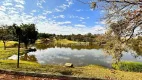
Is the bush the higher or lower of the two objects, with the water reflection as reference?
higher

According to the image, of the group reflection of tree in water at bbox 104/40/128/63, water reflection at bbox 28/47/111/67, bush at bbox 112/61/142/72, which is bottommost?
water reflection at bbox 28/47/111/67

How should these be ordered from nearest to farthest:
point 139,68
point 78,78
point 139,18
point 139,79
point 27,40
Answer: point 139,18, point 78,78, point 139,79, point 139,68, point 27,40

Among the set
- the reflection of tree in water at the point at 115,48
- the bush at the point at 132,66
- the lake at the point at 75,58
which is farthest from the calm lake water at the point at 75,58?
the reflection of tree in water at the point at 115,48

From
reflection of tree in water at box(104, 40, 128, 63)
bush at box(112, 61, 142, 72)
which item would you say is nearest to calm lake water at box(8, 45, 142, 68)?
bush at box(112, 61, 142, 72)

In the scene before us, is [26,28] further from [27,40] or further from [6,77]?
[6,77]

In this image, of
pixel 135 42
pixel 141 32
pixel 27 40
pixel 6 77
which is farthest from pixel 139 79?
pixel 27 40

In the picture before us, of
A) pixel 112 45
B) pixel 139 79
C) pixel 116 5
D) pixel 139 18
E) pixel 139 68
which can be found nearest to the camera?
pixel 139 18

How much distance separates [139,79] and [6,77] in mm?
13008

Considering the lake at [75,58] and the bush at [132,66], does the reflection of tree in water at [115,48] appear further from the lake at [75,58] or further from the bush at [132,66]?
the bush at [132,66]

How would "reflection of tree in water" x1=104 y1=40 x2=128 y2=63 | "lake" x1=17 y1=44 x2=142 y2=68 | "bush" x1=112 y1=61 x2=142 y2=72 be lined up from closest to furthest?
"reflection of tree in water" x1=104 y1=40 x2=128 y2=63, "bush" x1=112 y1=61 x2=142 y2=72, "lake" x1=17 y1=44 x2=142 y2=68

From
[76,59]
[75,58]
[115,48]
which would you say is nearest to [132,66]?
[76,59]

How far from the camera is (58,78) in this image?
11.7 metres

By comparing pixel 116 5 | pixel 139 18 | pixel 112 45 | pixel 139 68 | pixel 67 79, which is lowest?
pixel 139 68

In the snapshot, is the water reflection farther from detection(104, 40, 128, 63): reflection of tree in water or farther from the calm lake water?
detection(104, 40, 128, 63): reflection of tree in water
